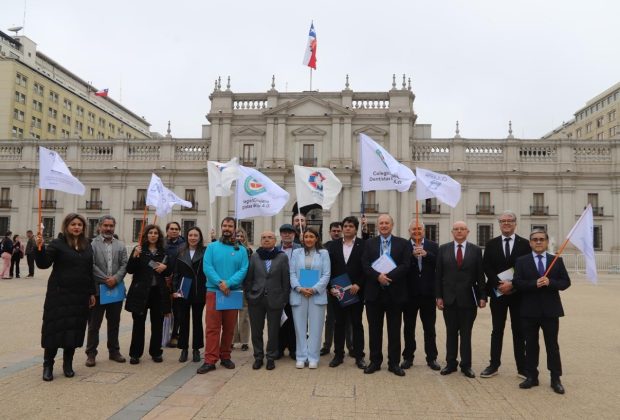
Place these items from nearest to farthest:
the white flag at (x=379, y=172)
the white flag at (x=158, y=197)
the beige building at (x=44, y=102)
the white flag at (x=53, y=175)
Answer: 1. the white flag at (x=53, y=175)
2. the white flag at (x=379, y=172)
3. the white flag at (x=158, y=197)
4. the beige building at (x=44, y=102)

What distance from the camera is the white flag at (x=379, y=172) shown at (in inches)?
333

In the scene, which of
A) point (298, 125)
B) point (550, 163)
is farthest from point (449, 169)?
point (298, 125)

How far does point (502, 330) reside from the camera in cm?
635

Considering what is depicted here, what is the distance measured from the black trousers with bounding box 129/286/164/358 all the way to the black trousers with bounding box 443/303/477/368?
3952 mm

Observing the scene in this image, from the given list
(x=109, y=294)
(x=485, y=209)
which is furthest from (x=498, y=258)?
(x=485, y=209)

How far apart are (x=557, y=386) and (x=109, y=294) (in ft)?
19.0

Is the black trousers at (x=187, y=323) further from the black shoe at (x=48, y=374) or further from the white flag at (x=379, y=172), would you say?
the white flag at (x=379, y=172)

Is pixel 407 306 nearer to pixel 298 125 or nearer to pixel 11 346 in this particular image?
pixel 11 346

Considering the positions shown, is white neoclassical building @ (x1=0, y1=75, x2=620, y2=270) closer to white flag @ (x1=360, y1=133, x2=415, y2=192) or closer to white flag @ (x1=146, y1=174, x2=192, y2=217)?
white flag @ (x1=146, y1=174, x2=192, y2=217)

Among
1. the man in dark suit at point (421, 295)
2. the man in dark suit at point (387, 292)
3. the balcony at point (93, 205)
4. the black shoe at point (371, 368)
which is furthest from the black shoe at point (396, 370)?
the balcony at point (93, 205)

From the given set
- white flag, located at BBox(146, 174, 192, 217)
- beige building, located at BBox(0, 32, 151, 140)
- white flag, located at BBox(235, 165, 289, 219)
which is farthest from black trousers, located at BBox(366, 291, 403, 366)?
beige building, located at BBox(0, 32, 151, 140)

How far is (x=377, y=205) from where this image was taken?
113 ft

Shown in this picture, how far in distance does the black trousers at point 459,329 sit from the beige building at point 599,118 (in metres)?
60.8

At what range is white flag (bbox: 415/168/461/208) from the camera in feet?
28.2
